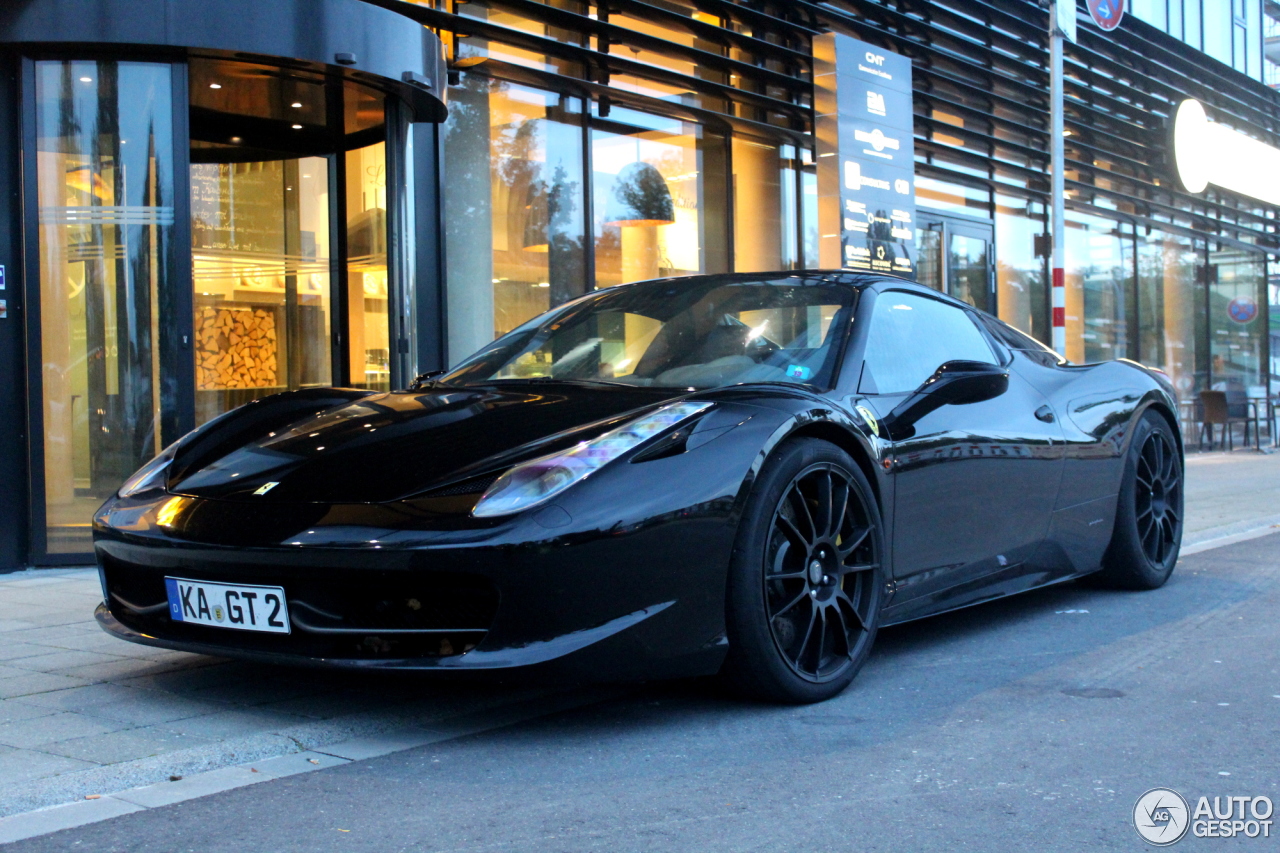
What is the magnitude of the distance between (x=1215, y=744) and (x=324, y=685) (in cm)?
241

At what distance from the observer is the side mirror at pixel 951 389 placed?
13.3ft

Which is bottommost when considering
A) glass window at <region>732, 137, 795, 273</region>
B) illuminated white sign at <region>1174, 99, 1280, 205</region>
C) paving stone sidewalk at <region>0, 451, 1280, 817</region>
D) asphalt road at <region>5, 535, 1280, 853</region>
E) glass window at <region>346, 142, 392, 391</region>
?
asphalt road at <region>5, 535, 1280, 853</region>

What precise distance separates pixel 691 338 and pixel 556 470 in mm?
1184

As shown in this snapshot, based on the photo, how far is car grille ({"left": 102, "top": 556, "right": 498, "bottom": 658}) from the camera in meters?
3.01

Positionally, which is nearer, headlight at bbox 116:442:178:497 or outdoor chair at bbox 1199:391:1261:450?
headlight at bbox 116:442:178:497

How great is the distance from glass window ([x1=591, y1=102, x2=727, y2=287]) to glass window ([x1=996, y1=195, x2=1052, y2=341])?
5.60 metres

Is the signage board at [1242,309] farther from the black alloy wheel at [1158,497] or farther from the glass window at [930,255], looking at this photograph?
the black alloy wheel at [1158,497]

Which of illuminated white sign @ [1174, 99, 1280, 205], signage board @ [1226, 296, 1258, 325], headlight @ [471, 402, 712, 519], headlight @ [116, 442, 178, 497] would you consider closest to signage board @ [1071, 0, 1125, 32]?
illuminated white sign @ [1174, 99, 1280, 205]

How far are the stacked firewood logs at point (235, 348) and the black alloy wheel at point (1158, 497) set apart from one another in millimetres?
6741

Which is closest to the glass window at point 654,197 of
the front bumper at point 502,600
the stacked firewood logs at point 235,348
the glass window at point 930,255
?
the stacked firewood logs at point 235,348

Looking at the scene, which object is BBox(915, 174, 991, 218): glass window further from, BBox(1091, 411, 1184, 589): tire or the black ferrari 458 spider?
the black ferrari 458 spider

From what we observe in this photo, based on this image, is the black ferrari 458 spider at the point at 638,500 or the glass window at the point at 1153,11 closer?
the black ferrari 458 spider at the point at 638,500

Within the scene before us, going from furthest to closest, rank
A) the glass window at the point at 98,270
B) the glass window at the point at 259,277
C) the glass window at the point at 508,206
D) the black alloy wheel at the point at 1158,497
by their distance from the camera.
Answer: the glass window at the point at 259,277, the glass window at the point at 508,206, the glass window at the point at 98,270, the black alloy wheel at the point at 1158,497

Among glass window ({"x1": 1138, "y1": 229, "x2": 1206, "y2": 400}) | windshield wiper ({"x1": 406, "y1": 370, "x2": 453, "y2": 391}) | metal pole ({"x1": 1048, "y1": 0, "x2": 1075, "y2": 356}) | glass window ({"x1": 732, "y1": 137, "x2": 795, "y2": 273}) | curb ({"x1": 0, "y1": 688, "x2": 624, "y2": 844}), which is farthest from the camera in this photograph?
glass window ({"x1": 1138, "y1": 229, "x2": 1206, "y2": 400})
